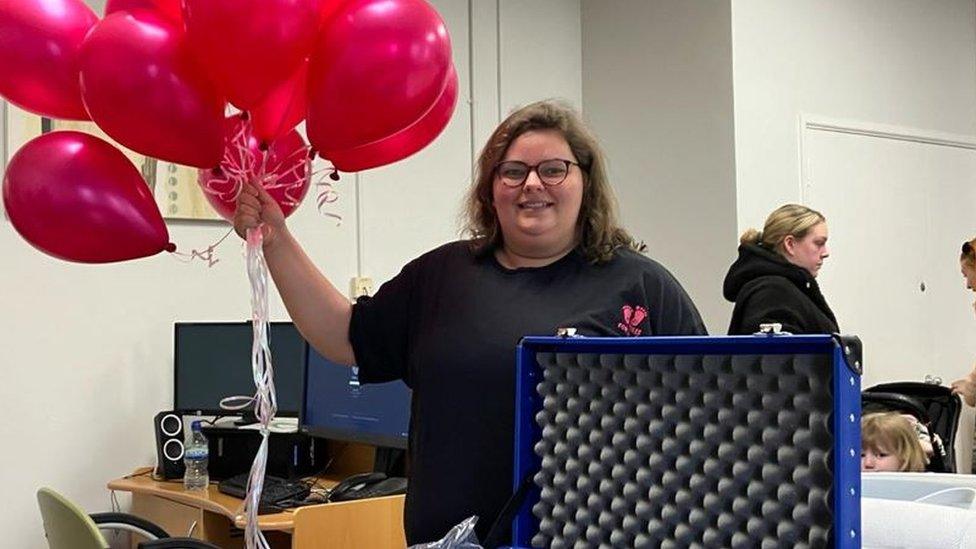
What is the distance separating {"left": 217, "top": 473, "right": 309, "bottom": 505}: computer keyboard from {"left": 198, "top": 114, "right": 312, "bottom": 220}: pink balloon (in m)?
1.15

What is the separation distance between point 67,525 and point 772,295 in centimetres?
226

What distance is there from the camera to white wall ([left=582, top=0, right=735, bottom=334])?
427 cm

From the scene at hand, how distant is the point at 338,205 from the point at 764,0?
6.18ft

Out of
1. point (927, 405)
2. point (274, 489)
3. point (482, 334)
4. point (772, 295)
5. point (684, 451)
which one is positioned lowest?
point (274, 489)

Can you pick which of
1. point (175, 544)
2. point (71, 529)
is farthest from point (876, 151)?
point (71, 529)

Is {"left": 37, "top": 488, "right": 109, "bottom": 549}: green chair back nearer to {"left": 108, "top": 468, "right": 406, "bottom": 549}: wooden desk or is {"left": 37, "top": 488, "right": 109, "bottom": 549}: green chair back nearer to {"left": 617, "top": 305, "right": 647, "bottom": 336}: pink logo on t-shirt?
{"left": 108, "top": 468, "right": 406, "bottom": 549}: wooden desk

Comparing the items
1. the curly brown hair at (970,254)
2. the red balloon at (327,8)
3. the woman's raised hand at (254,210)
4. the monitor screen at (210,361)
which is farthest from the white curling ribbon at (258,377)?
the curly brown hair at (970,254)

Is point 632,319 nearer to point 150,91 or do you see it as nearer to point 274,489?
point 150,91

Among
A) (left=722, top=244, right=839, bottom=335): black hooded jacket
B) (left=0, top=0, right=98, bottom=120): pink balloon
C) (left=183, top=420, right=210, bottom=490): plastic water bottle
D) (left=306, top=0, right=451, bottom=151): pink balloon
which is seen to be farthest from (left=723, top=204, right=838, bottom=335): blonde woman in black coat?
(left=0, top=0, right=98, bottom=120): pink balloon

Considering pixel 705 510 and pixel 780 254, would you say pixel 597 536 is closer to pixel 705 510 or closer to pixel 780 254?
pixel 705 510

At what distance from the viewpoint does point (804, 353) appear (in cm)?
130

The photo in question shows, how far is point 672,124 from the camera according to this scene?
4.46 metres

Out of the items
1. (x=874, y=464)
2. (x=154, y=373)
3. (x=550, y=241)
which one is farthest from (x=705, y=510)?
(x=154, y=373)

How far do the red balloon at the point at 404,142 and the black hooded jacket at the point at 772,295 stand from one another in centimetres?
188
